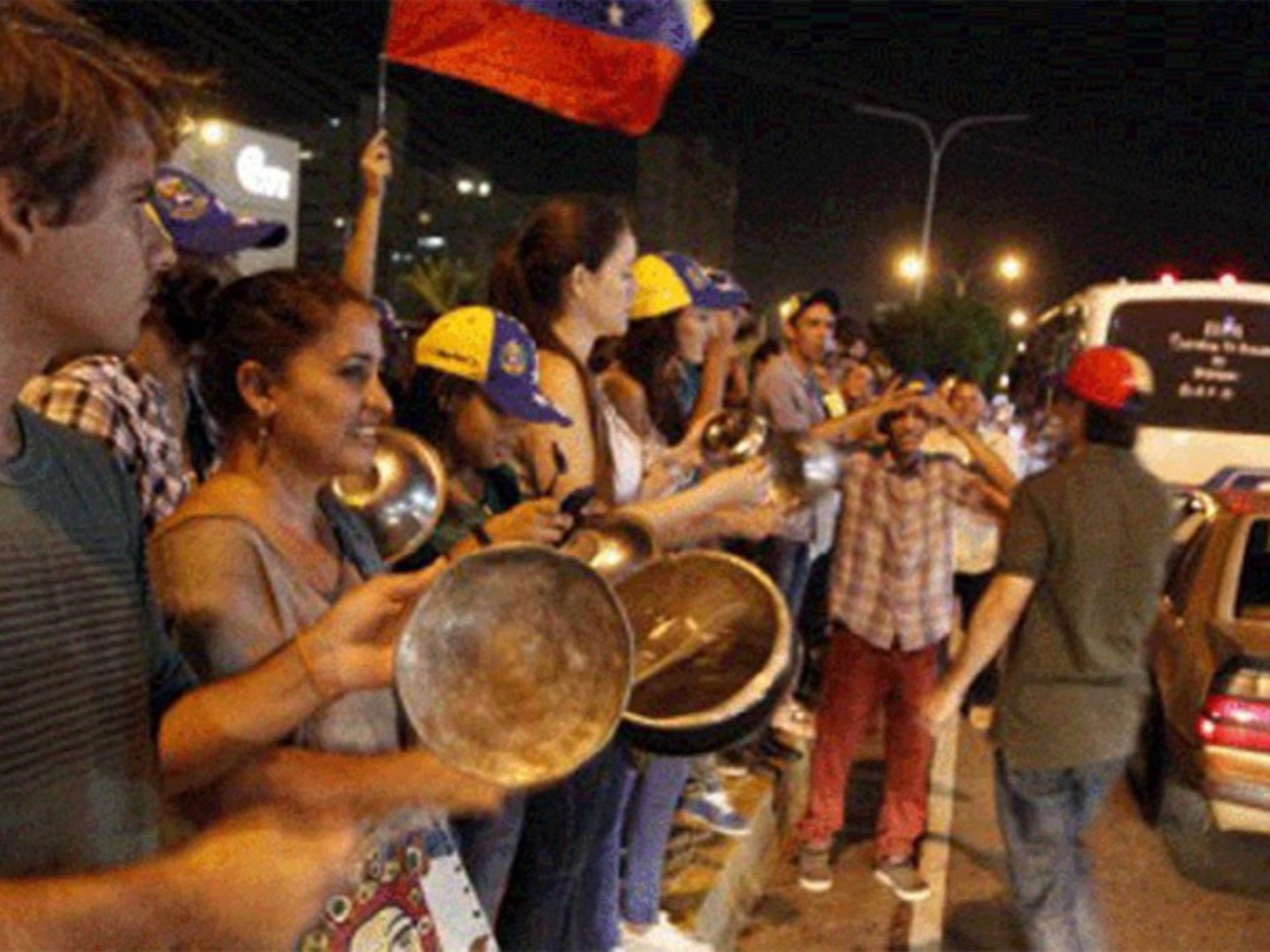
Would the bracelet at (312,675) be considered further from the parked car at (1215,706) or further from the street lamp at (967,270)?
the street lamp at (967,270)

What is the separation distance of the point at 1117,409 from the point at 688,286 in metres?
1.41

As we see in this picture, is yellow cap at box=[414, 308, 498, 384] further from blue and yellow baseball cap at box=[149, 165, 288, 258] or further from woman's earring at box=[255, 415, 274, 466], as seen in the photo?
woman's earring at box=[255, 415, 274, 466]

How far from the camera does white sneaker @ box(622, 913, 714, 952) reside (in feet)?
12.7

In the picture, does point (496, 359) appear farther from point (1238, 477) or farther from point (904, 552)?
point (1238, 477)

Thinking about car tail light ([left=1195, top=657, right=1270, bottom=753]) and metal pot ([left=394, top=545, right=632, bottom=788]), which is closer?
metal pot ([left=394, top=545, right=632, bottom=788])

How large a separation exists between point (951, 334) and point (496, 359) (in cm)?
3548

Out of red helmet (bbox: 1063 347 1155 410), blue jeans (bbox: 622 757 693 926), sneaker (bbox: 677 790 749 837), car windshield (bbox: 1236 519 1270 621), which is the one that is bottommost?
sneaker (bbox: 677 790 749 837)

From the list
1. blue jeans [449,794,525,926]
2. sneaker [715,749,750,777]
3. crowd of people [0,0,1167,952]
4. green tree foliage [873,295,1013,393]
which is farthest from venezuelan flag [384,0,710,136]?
green tree foliage [873,295,1013,393]

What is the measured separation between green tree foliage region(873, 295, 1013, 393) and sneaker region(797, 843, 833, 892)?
28194 mm

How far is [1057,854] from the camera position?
3.71 meters

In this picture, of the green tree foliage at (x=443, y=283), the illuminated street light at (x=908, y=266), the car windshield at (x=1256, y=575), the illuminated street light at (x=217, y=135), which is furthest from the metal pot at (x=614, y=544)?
the illuminated street light at (x=908, y=266)

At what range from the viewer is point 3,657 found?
1.19m

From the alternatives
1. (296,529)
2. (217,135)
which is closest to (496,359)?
(296,529)

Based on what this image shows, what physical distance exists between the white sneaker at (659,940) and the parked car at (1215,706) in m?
2.29
